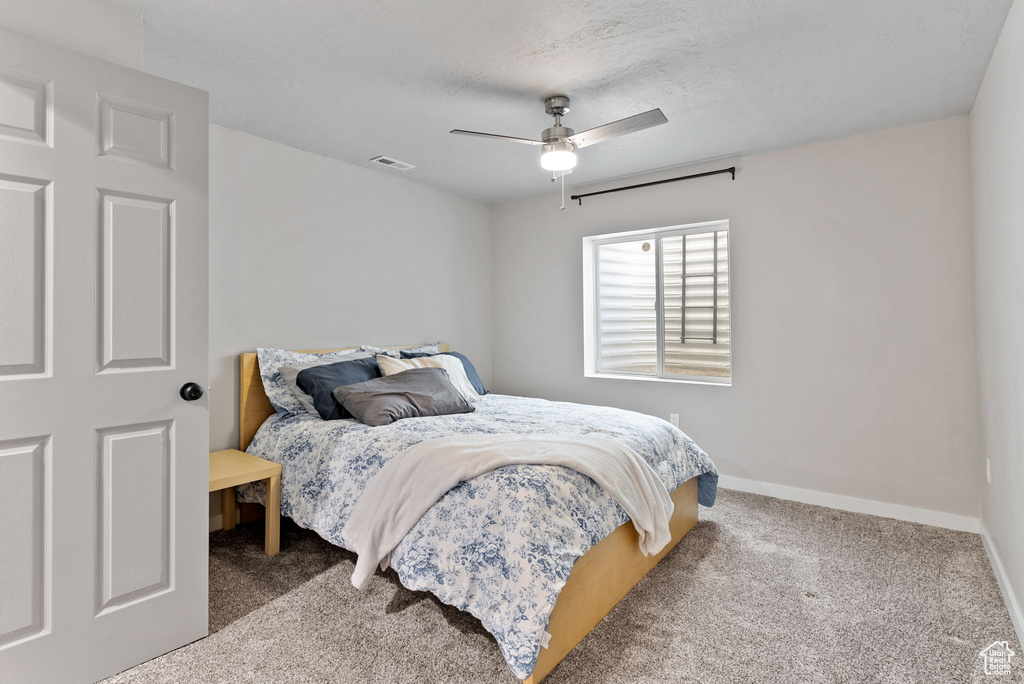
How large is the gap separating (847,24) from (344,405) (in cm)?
282

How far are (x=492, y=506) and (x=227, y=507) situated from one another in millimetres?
1944

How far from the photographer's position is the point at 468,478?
6.57 feet

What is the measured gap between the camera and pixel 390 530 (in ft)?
6.95

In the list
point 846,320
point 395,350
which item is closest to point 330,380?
point 395,350

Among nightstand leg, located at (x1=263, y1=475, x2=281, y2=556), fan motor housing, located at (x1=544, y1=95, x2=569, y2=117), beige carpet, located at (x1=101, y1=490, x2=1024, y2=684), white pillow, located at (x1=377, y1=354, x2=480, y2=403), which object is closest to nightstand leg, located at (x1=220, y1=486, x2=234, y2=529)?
beige carpet, located at (x1=101, y1=490, x2=1024, y2=684)

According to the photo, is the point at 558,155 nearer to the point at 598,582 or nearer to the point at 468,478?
the point at 468,478

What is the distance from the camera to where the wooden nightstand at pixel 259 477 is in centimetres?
255

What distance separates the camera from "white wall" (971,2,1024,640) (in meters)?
1.93

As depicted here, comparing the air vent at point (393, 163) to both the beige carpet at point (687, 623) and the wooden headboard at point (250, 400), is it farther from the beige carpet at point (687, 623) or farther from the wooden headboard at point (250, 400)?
the beige carpet at point (687, 623)

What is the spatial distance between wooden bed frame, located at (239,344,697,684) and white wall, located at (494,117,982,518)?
3.59ft

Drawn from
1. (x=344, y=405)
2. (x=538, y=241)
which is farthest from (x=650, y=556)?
(x=538, y=241)

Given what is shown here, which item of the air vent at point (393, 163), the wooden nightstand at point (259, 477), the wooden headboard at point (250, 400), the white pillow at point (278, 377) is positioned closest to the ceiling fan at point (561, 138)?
the air vent at point (393, 163)

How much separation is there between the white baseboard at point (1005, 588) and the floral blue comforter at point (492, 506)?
49.6 inches

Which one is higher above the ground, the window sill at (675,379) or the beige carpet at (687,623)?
the window sill at (675,379)
